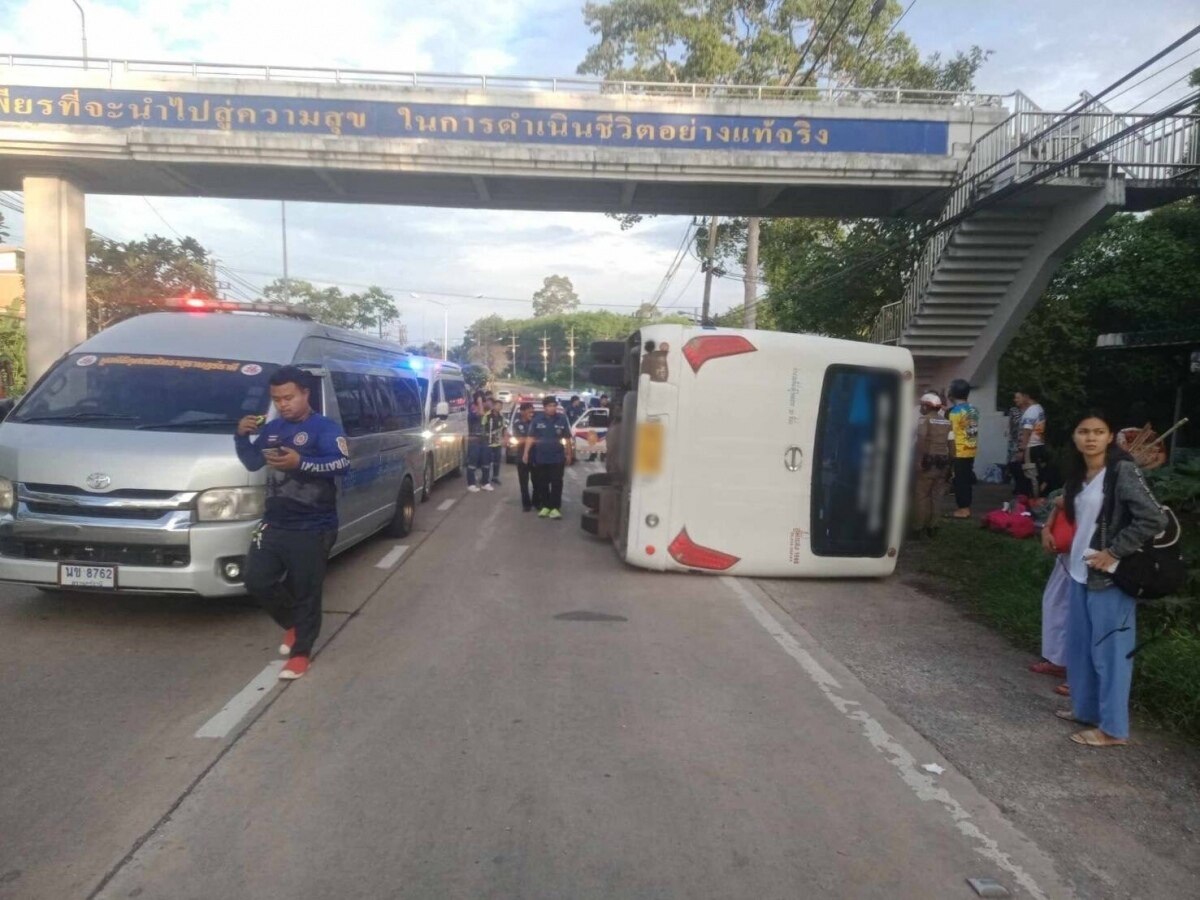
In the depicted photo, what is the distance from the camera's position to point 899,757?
15.8ft

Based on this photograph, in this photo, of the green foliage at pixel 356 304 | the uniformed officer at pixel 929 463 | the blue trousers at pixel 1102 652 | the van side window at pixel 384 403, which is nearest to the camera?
the blue trousers at pixel 1102 652

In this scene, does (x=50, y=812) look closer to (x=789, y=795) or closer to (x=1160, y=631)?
(x=789, y=795)

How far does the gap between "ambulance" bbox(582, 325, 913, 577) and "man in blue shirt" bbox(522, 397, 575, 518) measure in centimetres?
434

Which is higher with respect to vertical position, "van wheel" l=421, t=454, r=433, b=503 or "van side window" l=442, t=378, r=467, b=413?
"van side window" l=442, t=378, r=467, b=413

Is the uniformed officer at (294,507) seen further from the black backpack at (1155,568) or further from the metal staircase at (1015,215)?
the metal staircase at (1015,215)

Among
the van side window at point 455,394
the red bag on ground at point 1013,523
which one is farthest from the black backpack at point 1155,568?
the van side window at point 455,394

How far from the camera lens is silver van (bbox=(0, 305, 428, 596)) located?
20.2 ft

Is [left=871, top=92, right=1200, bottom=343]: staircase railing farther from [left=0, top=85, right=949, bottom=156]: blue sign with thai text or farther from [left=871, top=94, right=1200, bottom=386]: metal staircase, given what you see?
[left=0, top=85, right=949, bottom=156]: blue sign with thai text

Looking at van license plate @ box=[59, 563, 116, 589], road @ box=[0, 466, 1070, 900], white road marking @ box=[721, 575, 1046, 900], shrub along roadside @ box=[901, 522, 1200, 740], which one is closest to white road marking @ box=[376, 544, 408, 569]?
road @ box=[0, 466, 1070, 900]

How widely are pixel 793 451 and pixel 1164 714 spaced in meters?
3.87

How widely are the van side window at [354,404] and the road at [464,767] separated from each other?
200 centimetres

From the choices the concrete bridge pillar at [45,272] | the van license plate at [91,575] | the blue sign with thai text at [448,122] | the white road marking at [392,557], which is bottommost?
the white road marking at [392,557]

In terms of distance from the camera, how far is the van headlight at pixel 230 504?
20.6 feet

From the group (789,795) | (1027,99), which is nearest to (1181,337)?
(1027,99)
